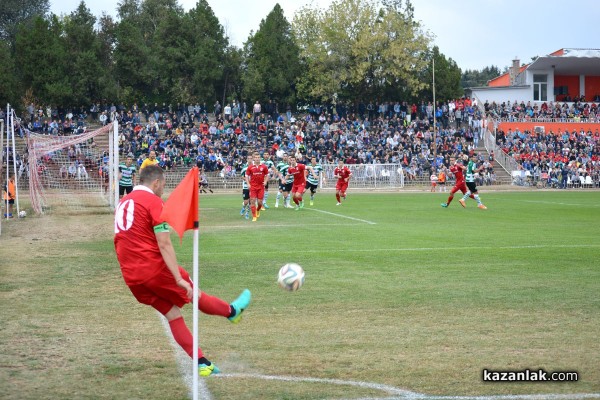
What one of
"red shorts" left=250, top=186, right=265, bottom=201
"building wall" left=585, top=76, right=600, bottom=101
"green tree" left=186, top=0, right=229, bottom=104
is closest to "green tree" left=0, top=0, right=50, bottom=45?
"green tree" left=186, top=0, right=229, bottom=104

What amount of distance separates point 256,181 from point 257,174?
1.04 feet

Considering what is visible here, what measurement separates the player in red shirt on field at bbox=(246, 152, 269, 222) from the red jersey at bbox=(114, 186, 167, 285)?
18770 millimetres

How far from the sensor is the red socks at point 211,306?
7.55m

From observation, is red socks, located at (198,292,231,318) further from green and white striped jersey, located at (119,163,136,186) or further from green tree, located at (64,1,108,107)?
green tree, located at (64,1,108,107)

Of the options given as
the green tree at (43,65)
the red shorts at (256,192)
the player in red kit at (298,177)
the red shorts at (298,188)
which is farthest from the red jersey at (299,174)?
the green tree at (43,65)

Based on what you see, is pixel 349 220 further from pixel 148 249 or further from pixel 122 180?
pixel 148 249

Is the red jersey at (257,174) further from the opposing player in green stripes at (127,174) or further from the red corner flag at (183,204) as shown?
the red corner flag at (183,204)

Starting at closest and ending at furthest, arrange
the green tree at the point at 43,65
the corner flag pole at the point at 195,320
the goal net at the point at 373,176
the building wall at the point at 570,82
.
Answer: the corner flag pole at the point at 195,320 < the goal net at the point at 373,176 < the green tree at the point at 43,65 < the building wall at the point at 570,82

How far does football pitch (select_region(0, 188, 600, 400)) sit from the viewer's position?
6.97 m

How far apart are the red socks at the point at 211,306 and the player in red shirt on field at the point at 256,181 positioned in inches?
717

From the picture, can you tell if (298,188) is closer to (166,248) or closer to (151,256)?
(151,256)

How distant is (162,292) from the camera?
7.18 m

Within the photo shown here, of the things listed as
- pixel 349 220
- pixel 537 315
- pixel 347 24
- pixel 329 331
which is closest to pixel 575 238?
pixel 349 220

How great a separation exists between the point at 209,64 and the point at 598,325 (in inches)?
2414
